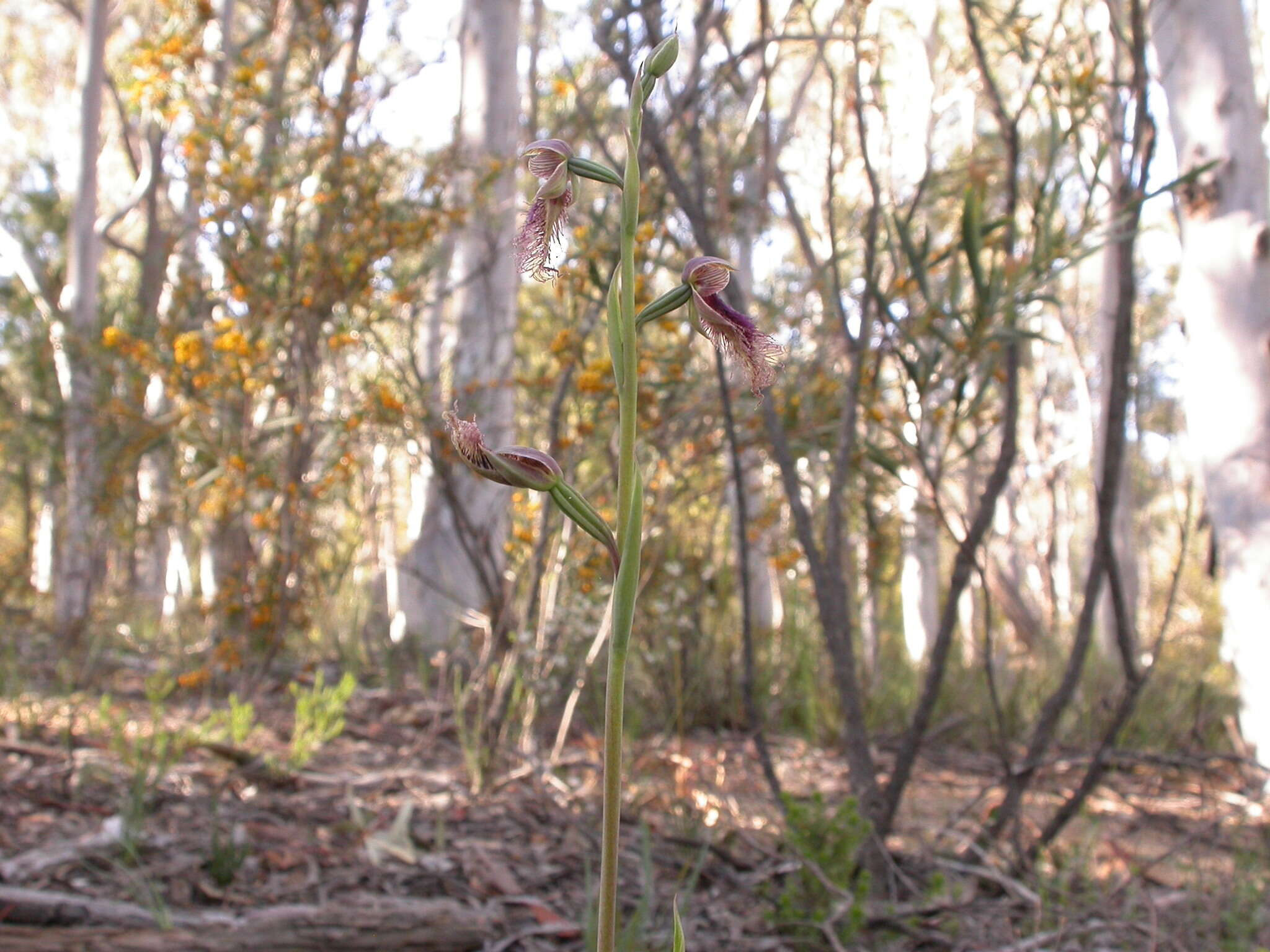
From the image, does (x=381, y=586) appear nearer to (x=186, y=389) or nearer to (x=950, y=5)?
(x=186, y=389)

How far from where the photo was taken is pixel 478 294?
5355mm

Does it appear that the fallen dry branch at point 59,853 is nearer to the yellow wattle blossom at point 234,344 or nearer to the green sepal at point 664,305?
the yellow wattle blossom at point 234,344

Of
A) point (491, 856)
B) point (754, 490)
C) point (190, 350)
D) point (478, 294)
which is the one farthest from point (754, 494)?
point (491, 856)

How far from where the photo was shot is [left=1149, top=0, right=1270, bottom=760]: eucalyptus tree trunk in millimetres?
3568

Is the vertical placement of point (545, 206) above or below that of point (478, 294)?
below

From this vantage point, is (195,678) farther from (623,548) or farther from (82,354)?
(623,548)

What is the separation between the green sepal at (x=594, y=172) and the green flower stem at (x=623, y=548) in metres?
0.03

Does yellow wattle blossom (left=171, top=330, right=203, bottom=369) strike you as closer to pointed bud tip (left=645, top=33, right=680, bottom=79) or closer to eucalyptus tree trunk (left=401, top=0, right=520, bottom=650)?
eucalyptus tree trunk (left=401, top=0, right=520, bottom=650)

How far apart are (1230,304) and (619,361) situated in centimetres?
358

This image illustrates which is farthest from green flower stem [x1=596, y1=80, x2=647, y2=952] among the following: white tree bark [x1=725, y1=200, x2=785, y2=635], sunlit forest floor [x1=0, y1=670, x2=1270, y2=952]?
white tree bark [x1=725, y1=200, x2=785, y2=635]

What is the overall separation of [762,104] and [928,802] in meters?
2.41

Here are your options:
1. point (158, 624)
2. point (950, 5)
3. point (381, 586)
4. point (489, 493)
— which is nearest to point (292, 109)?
point (489, 493)

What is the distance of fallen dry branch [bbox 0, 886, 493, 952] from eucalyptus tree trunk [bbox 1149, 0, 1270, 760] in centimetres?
301

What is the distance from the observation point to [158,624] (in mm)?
6957
